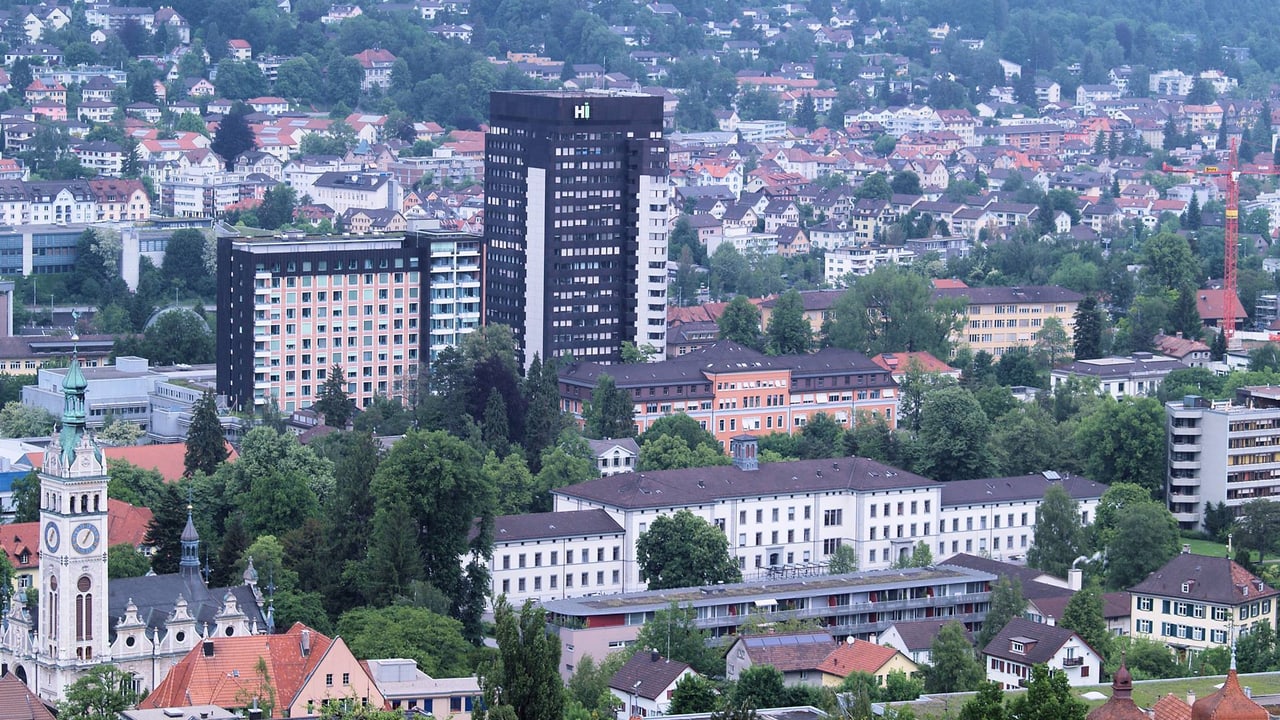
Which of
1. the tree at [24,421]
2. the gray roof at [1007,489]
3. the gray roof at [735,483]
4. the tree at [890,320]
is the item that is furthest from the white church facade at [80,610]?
the tree at [890,320]

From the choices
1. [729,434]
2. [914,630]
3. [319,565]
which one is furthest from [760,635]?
[729,434]

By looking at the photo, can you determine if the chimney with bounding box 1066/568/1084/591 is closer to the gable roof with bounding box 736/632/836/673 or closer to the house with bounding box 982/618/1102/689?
the house with bounding box 982/618/1102/689

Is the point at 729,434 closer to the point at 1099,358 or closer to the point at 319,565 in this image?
the point at 1099,358

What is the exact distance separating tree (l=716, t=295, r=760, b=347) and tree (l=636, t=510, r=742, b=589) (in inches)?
1275

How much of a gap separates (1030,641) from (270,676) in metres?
18.0

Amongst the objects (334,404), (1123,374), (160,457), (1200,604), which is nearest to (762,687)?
(1200,604)

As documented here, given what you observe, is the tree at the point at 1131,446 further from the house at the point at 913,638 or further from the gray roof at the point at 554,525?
the house at the point at 913,638

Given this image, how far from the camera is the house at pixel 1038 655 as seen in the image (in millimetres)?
64875

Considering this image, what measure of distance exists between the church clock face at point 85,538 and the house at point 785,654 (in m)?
14.0

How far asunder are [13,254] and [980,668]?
66.9 metres

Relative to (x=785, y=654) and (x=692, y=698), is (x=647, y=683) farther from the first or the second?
(x=785, y=654)

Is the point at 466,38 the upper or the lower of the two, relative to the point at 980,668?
upper

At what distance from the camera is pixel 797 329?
10531 centimetres

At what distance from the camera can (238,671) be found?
57438mm
